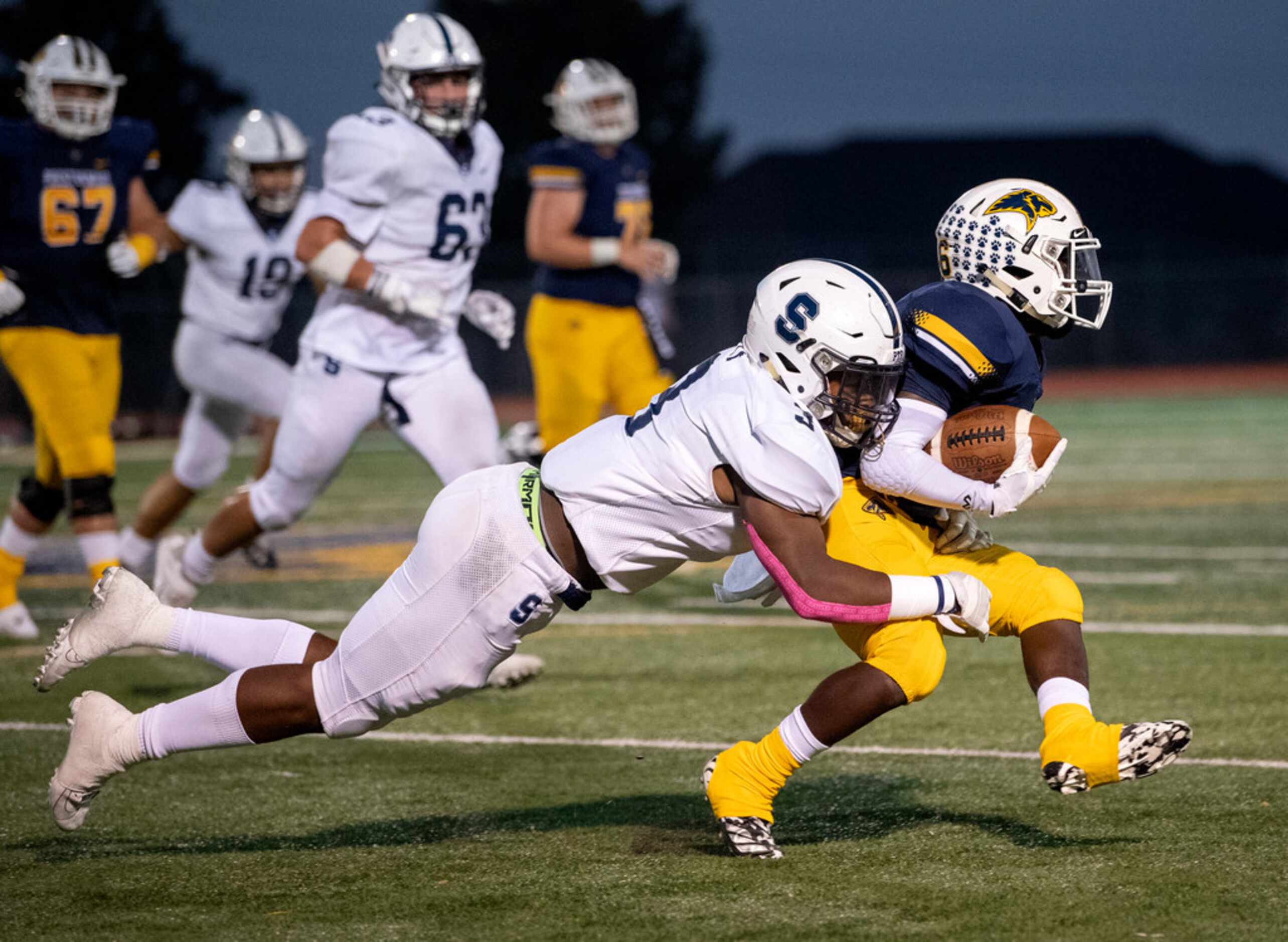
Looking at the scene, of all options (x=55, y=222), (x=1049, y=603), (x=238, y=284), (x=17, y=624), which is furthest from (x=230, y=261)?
(x=1049, y=603)

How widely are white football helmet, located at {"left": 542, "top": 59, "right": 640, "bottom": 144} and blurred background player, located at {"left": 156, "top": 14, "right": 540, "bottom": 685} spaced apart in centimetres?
250

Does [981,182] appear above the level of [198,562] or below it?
below

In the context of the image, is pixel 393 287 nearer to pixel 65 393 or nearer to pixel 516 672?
pixel 516 672

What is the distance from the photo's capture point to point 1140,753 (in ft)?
11.1

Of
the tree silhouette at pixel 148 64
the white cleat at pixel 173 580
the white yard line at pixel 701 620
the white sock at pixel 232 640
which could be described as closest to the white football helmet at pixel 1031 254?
the white sock at pixel 232 640

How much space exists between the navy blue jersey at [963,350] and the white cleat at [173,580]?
3128mm

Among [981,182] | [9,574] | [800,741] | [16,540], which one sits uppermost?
[800,741]

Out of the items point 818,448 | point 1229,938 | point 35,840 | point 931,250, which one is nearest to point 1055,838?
point 1229,938

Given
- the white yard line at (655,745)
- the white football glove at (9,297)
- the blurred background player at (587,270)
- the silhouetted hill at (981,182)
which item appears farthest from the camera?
the silhouetted hill at (981,182)

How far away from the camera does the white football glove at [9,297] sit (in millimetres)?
6215

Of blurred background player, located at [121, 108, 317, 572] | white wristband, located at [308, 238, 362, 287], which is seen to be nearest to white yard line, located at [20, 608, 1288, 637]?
blurred background player, located at [121, 108, 317, 572]

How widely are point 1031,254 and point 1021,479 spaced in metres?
0.56

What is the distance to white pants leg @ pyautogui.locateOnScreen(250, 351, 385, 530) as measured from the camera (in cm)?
564

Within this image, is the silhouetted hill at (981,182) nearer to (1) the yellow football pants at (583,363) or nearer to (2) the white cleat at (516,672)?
(1) the yellow football pants at (583,363)
